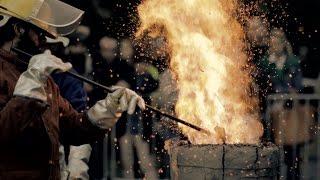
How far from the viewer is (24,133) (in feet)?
10.4

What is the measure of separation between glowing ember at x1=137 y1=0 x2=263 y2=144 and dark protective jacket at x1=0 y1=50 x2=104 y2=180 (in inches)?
61.5

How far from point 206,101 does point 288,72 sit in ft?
7.81

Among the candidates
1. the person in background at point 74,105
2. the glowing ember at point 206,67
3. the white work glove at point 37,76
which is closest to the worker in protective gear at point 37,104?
the white work glove at point 37,76

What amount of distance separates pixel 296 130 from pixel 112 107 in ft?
12.5

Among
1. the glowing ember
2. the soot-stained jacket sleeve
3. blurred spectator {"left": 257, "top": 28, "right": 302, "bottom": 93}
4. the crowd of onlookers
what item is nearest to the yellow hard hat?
the soot-stained jacket sleeve

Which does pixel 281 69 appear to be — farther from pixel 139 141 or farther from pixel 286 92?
pixel 139 141

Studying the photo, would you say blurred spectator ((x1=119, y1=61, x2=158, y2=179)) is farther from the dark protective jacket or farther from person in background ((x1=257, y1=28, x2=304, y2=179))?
the dark protective jacket

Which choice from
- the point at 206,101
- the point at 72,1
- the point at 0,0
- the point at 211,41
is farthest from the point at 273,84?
the point at 0,0

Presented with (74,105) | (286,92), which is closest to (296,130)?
(286,92)

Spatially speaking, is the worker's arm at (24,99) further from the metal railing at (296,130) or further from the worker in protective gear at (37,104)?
the metal railing at (296,130)

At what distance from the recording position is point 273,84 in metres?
6.97

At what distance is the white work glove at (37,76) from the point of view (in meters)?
3.03

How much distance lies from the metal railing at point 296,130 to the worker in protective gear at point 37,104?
3506 mm

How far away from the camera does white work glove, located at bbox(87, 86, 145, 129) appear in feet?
12.5
